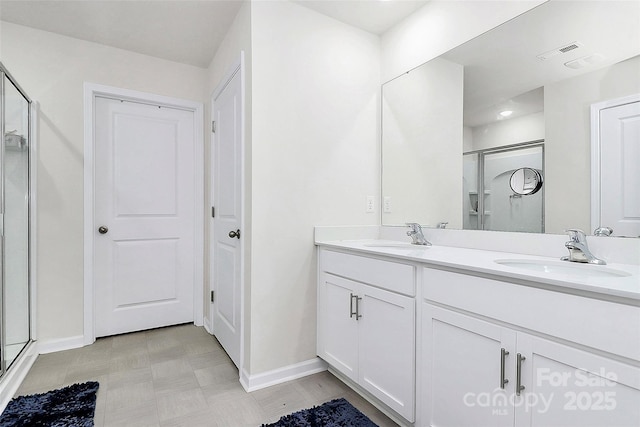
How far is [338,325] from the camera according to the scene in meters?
1.91

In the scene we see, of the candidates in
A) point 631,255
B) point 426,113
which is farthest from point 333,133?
point 631,255

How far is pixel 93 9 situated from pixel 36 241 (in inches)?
65.7

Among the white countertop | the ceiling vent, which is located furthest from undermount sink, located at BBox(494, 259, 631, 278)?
the ceiling vent

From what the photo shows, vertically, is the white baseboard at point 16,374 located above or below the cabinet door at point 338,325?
below

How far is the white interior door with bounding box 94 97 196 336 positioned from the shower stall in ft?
1.42

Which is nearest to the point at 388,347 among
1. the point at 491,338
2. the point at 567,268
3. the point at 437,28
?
the point at 491,338

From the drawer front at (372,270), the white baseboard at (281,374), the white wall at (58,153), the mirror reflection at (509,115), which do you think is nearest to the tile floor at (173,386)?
the white baseboard at (281,374)

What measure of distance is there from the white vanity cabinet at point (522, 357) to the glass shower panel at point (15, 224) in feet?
7.75

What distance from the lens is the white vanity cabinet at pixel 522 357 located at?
85 centimetres

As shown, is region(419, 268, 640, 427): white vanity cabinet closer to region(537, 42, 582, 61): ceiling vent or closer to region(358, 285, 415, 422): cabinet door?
region(358, 285, 415, 422): cabinet door

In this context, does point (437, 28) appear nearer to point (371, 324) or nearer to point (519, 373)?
point (371, 324)

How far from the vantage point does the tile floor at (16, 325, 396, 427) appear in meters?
1.64

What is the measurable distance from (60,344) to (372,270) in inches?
96.2

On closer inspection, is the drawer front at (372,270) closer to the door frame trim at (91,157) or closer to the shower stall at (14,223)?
the door frame trim at (91,157)
